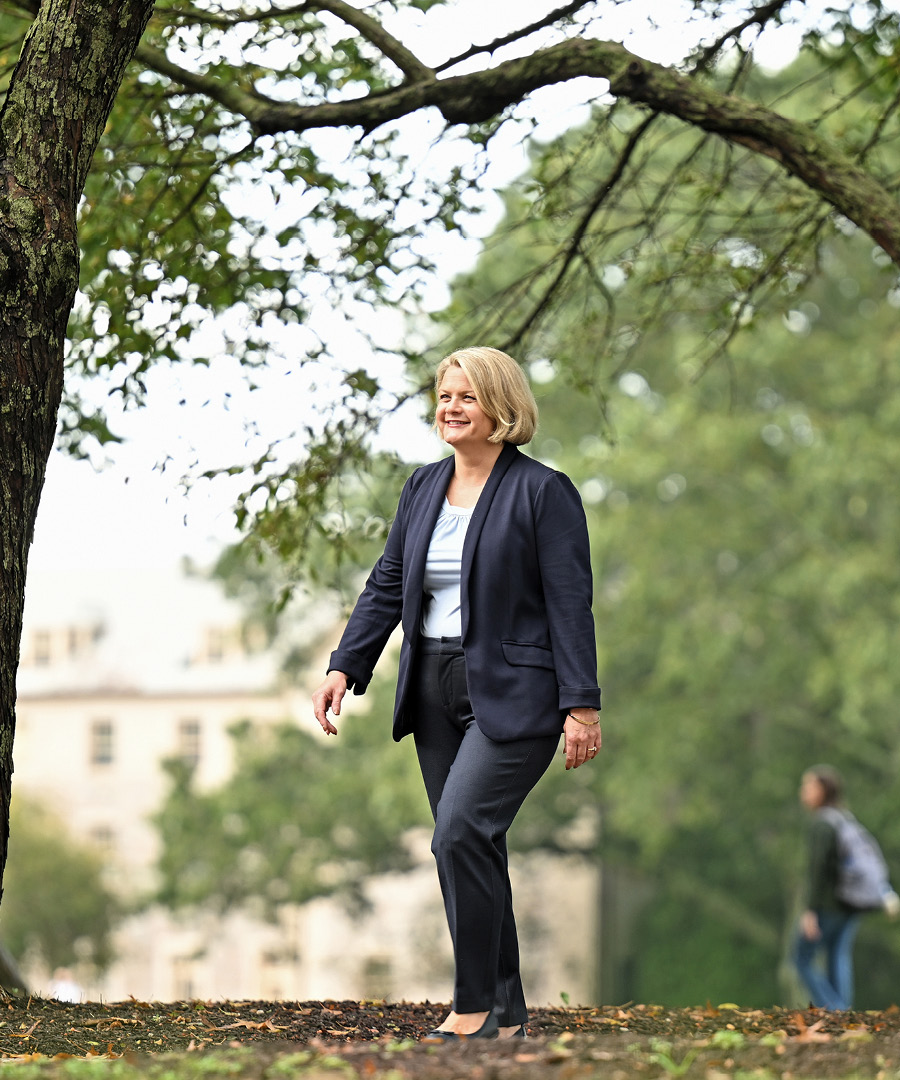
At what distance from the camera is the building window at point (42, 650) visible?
53.9 m

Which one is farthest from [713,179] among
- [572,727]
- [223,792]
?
[223,792]

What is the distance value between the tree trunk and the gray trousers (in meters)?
1.43

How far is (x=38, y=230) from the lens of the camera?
4637 mm

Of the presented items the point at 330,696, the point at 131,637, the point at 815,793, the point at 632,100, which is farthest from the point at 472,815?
the point at 131,637

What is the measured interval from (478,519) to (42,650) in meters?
52.4

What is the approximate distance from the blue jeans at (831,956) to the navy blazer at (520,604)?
6156mm

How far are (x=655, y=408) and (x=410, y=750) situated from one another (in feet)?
24.4

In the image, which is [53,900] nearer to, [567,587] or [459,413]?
[459,413]

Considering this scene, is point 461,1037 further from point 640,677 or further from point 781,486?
point 640,677

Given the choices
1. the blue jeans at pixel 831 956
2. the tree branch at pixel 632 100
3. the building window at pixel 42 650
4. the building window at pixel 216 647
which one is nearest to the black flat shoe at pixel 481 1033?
the tree branch at pixel 632 100

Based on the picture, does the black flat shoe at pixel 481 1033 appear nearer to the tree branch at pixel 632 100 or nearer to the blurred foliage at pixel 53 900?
the tree branch at pixel 632 100

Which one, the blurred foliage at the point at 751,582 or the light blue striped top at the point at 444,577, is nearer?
the light blue striped top at the point at 444,577

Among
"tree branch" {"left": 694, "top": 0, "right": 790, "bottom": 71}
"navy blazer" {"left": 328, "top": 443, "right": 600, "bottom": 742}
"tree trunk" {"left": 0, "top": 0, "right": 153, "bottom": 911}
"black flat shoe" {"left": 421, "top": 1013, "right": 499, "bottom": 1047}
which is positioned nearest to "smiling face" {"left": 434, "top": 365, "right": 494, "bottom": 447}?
"navy blazer" {"left": 328, "top": 443, "right": 600, "bottom": 742}

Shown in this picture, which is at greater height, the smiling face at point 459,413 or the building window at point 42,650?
the building window at point 42,650
